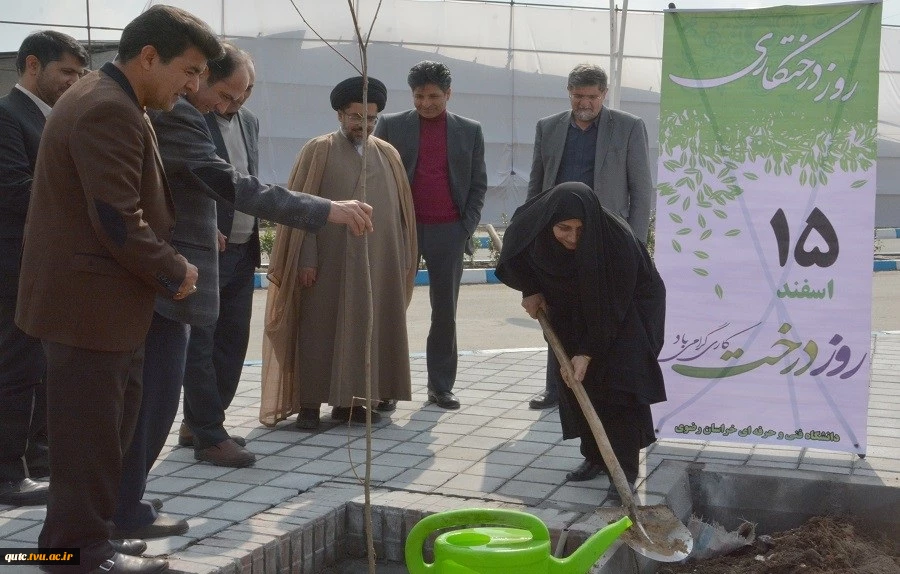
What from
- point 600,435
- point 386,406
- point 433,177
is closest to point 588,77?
point 433,177

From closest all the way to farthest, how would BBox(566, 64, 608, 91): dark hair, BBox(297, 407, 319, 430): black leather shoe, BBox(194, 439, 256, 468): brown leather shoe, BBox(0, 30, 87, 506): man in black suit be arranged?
BBox(0, 30, 87, 506): man in black suit, BBox(194, 439, 256, 468): brown leather shoe, BBox(297, 407, 319, 430): black leather shoe, BBox(566, 64, 608, 91): dark hair

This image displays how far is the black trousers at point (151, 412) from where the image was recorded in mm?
3777

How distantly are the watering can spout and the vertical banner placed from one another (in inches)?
83.8

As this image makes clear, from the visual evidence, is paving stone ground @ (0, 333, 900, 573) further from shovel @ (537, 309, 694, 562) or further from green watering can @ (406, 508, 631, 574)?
green watering can @ (406, 508, 631, 574)

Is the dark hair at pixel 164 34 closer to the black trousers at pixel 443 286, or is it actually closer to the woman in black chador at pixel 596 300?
the woman in black chador at pixel 596 300

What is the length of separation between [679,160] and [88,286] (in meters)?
2.87

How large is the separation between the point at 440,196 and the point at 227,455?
211 cm

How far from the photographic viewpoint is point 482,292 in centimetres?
1340

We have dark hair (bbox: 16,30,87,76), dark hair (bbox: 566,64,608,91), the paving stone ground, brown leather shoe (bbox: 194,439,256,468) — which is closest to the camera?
the paving stone ground

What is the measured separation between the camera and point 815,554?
4043 mm

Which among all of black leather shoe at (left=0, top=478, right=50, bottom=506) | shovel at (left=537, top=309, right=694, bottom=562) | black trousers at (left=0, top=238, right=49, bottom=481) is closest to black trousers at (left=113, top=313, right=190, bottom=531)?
black leather shoe at (left=0, top=478, right=50, bottom=506)

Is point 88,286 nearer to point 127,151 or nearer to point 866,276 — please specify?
point 127,151

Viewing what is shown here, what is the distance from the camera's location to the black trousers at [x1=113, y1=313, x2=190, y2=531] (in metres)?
3.78

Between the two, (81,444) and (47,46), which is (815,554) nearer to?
(81,444)
